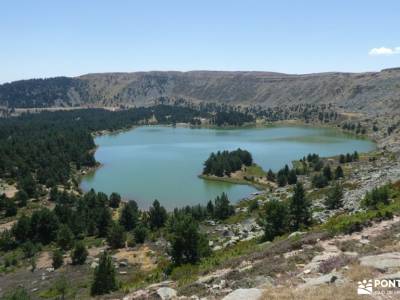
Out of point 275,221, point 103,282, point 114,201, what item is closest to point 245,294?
point 103,282

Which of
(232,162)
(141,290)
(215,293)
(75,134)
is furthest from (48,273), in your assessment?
(75,134)

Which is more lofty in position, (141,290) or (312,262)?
(312,262)

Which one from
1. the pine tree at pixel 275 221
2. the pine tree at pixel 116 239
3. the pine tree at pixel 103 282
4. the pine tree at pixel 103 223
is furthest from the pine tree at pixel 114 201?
the pine tree at pixel 103 282

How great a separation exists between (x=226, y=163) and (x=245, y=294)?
93.3 metres

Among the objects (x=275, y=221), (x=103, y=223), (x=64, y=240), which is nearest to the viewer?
(x=275, y=221)

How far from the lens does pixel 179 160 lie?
438 ft

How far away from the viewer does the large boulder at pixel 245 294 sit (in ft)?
56.9

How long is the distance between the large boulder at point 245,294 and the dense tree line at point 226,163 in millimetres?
89315

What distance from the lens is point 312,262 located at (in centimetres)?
2134

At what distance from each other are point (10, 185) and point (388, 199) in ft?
250

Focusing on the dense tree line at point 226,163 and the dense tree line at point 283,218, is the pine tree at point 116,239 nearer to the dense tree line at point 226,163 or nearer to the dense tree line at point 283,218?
the dense tree line at point 283,218

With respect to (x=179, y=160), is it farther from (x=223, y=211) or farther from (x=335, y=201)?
(x=335, y=201)

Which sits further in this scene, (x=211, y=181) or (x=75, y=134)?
(x=75, y=134)

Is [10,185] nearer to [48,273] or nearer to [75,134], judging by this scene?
[48,273]
